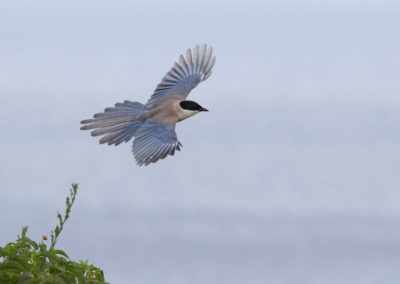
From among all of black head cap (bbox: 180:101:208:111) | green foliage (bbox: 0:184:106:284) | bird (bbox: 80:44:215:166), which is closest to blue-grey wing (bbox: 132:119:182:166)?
bird (bbox: 80:44:215:166)

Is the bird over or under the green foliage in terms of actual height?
over

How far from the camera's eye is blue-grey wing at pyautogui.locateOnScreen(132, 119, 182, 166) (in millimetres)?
8695

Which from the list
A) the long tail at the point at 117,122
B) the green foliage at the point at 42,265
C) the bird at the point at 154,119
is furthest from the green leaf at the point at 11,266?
the long tail at the point at 117,122

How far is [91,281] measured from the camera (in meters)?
3.73

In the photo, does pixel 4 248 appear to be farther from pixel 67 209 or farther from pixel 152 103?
pixel 152 103

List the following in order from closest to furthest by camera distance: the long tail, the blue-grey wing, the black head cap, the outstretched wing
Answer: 1. the blue-grey wing
2. the long tail
3. the black head cap
4. the outstretched wing

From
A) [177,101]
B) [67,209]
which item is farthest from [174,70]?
[67,209]

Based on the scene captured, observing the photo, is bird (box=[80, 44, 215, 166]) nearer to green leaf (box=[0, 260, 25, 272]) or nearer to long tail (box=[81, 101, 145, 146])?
long tail (box=[81, 101, 145, 146])

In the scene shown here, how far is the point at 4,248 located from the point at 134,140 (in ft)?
18.7

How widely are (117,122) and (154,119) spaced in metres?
0.57

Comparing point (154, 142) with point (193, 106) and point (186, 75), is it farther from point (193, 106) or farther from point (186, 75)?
point (186, 75)

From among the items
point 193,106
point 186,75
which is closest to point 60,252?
point 193,106

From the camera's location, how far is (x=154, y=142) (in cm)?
897

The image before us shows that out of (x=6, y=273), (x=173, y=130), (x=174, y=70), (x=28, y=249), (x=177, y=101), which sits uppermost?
(x=174, y=70)
